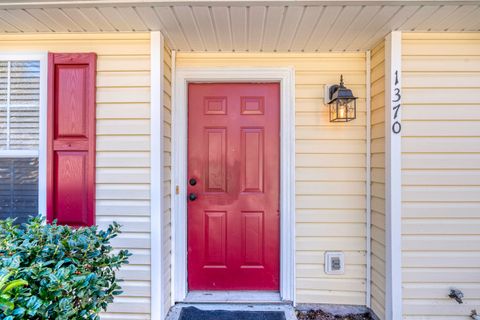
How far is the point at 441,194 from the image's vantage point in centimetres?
214

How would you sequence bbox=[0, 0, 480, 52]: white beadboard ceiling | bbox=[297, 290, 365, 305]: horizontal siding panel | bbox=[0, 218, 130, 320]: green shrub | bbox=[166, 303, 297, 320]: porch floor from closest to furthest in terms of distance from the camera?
bbox=[0, 218, 130, 320]: green shrub < bbox=[0, 0, 480, 52]: white beadboard ceiling < bbox=[166, 303, 297, 320]: porch floor < bbox=[297, 290, 365, 305]: horizontal siding panel

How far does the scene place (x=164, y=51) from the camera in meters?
2.28

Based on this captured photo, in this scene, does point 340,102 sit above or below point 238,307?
above

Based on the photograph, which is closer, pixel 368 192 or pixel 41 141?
pixel 41 141

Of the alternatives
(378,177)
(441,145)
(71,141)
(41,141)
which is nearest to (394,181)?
(378,177)

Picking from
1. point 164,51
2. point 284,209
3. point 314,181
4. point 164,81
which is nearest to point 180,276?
point 284,209

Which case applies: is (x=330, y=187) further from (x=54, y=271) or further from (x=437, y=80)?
(x=54, y=271)

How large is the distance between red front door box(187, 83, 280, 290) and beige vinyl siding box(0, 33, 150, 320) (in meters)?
0.48

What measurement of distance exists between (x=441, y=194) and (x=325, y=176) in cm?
83

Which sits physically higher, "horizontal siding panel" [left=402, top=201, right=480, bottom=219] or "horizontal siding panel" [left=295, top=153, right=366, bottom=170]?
"horizontal siding panel" [left=295, top=153, right=366, bottom=170]

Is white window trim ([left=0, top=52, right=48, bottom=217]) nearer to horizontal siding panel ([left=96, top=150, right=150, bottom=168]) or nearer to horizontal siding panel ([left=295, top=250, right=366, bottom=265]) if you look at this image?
horizontal siding panel ([left=96, top=150, right=150, bottom=168])

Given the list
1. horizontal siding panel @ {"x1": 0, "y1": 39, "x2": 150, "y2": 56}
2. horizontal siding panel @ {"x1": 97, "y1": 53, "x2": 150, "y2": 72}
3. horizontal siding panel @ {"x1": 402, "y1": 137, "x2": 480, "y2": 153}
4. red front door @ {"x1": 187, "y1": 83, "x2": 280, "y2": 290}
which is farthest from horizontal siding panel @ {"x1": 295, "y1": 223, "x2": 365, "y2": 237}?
horizontal siding panel @ {"x1": 0, "y1": 39, "x2": 150, "y2": 56}

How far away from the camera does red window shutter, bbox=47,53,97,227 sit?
216 cm

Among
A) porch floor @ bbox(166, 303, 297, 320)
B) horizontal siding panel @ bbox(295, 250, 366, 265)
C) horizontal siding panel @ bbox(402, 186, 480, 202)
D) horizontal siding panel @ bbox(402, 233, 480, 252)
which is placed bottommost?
porch floor @ bbox(166, 303, 297, 320)
